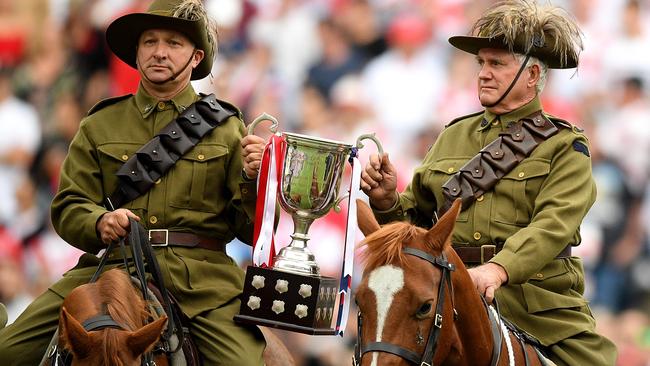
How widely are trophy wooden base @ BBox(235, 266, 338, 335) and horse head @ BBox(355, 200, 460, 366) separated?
27.9 inches

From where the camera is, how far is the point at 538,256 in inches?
258

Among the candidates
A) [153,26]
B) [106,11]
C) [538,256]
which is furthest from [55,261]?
[538,256]

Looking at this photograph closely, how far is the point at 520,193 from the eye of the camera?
22.9 feet

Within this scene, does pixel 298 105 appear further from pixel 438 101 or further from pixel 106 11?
pixel 106 11

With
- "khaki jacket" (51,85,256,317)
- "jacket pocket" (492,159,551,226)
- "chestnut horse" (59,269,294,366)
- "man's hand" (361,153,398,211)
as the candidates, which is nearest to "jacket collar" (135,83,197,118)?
"khaki jacket" (51,85,256,317)

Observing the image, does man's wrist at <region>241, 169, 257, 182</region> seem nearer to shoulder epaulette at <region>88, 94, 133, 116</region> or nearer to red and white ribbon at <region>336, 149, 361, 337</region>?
red and white ribbon at <region>336, 149, 361, 337</region>

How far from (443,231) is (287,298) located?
1.00m

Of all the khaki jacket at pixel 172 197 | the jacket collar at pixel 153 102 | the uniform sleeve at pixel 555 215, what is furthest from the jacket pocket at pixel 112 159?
the uniform sleeve at pixel 555 215

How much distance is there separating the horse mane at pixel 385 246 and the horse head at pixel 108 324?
2.81 feet

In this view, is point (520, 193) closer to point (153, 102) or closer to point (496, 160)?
point (496, 160)

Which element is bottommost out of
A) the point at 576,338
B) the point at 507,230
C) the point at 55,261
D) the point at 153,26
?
the point at 55,261

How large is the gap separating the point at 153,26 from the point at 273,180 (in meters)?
1.02

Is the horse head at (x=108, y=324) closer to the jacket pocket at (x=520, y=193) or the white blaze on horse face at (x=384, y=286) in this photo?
the white blaze on horse face at (x=384, y=286)

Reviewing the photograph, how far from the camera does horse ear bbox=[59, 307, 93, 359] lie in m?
5.74
